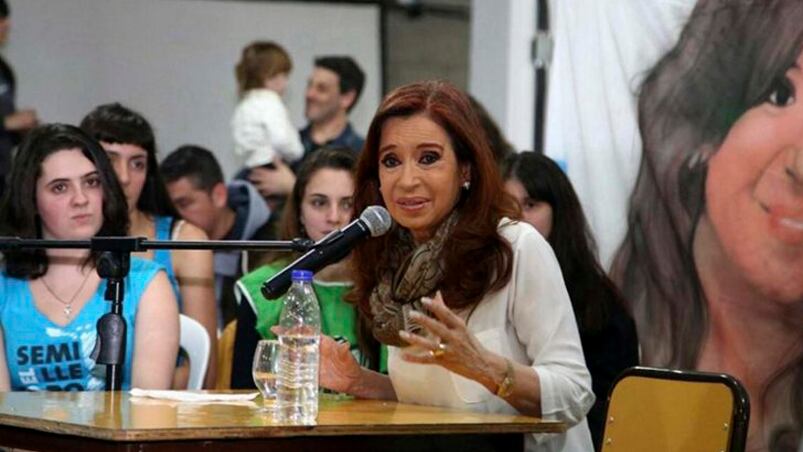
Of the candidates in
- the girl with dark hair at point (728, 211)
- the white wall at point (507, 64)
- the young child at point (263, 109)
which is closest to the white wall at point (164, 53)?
the young child at point (263, 109)

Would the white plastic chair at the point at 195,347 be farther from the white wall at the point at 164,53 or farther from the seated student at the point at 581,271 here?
the white wall at the point at 164,53

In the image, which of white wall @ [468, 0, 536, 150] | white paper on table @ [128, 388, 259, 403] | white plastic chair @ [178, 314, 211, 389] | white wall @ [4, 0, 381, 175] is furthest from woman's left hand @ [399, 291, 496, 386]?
white wall @ [4, 0, 381, 175]

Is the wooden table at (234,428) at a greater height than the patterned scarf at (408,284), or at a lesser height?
lesser

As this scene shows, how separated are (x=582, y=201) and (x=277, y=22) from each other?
3.97m

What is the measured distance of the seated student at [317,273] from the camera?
4.65 meters

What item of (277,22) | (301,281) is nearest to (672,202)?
(301,281)

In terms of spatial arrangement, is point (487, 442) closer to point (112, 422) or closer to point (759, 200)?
point (112, 422)

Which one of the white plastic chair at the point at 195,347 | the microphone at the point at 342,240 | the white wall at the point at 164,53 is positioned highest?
the white wall at the point at 164,53

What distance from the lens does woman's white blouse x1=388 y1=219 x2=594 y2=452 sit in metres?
3.43

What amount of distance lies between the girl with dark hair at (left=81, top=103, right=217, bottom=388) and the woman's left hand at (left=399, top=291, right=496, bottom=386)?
6.84 ft

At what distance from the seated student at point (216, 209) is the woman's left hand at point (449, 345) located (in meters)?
2.83

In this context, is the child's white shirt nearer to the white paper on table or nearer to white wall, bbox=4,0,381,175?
white wall, bbox=4,0,381,175

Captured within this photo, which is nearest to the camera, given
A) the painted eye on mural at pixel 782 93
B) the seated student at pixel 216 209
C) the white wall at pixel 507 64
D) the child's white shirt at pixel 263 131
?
the painted eye on mural at pixel 782 93

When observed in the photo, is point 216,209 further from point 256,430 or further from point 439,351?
point 256,430
